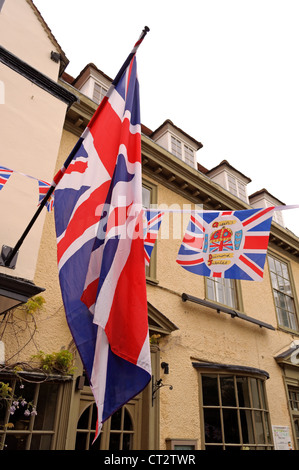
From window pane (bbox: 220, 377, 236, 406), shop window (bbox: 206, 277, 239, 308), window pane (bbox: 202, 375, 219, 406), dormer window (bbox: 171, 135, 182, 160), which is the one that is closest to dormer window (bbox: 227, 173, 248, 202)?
dormer window (bbox: 171, 135, 182, 160)

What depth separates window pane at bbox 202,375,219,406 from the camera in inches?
257

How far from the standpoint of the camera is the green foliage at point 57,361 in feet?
15.3

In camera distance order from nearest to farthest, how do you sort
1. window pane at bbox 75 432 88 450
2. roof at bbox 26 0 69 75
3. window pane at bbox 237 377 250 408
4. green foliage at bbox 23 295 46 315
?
green foliage at bbox 23 295 46 315 → window pane at bbox 75 432 88 450 → roof at bbox 26 0 69 75 → window pane at bbox 237 377 250 408

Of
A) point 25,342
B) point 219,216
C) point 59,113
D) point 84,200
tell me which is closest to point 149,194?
point 219,216

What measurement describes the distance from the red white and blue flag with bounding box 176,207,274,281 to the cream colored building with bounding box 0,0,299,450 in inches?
50.2

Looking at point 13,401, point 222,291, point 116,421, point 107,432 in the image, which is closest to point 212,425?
point 116,421

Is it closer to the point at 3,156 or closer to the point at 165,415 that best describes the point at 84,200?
the point at 3,156

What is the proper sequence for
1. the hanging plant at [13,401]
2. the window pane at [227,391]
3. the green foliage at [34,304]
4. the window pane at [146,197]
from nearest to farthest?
the hanging plant at [13,401], the green foliage at [34,304], the window pane at [227,391], the window pane at [146,197]

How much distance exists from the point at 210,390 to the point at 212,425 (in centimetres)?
58

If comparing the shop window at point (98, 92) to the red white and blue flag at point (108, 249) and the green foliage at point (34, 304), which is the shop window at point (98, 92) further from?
the green foliage at point (34, 304)

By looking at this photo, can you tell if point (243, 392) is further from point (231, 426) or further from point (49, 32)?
point (49, 32)

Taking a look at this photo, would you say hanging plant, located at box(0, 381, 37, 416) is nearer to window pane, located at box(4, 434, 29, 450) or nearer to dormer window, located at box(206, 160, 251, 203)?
window pane, located at box(4, 434, 29, 450)

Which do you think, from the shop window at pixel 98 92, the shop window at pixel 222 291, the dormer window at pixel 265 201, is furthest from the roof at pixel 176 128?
the shop window at pixel 222 291

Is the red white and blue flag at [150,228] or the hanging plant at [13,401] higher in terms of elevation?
the red white and blue flag at [150,228]
